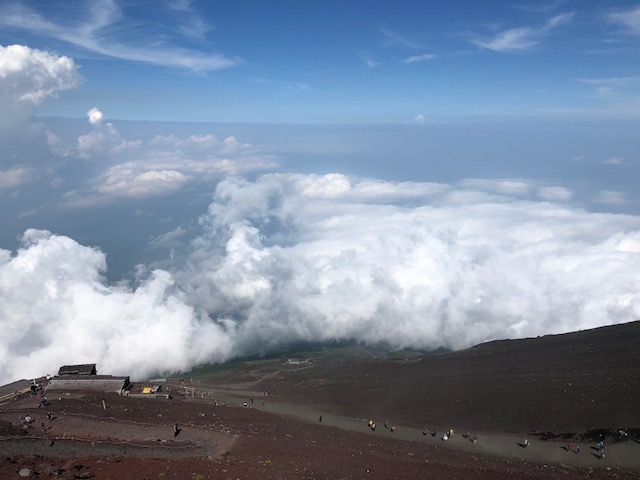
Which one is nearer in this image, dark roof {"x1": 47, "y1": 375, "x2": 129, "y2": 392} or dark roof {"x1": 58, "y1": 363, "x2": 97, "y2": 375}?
dark roof {"x1": 47, "y1": 375, "x2": 129, "y2": 392}

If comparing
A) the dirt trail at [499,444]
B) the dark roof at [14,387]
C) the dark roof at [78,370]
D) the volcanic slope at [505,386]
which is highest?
the dark roof at [78,370]

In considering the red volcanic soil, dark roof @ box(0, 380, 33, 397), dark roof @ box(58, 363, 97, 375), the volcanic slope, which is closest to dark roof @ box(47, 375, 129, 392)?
dark roof @ box(58, 363, 97, 375)

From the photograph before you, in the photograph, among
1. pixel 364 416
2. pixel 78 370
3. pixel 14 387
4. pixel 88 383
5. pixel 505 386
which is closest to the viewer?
pixel 364 416

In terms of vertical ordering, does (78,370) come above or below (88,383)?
above

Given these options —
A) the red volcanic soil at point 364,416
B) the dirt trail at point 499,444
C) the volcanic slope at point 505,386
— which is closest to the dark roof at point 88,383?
the red volcanic soil at point 364,416

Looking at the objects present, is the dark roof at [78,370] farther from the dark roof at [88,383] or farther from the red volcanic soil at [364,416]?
the red volcanic soil at [364,416]

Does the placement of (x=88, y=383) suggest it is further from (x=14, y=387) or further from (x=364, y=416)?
(x=364, y=416)

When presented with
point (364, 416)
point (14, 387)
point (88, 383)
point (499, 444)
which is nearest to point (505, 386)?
point (499, 444)

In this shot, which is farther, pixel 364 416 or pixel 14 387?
pixel 14 387

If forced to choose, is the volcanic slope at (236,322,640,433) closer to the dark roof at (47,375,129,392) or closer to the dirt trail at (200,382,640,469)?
the dirt trail at (200,382,640,469)
